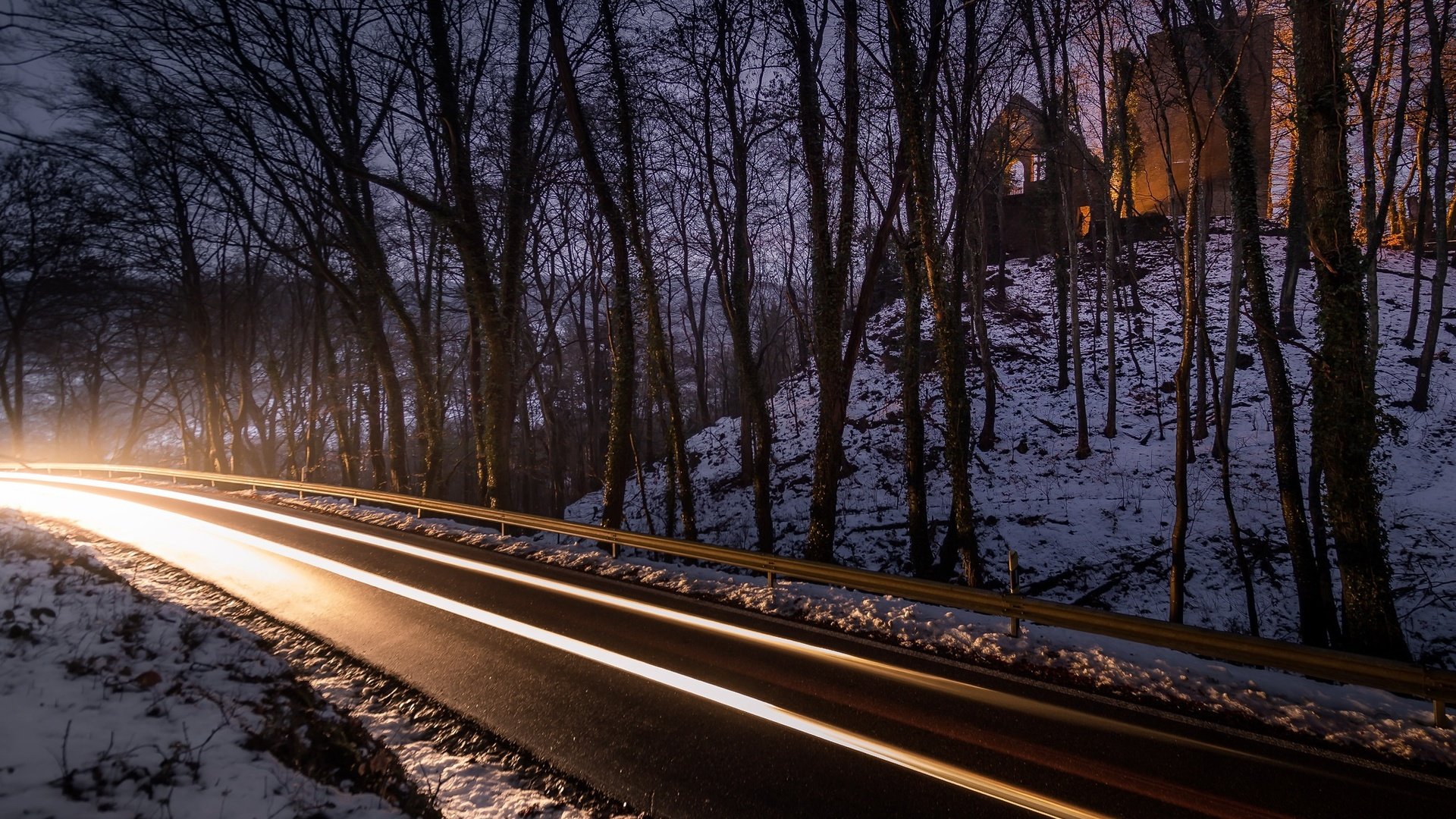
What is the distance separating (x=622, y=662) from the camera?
5.96 m

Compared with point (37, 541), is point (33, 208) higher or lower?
higher

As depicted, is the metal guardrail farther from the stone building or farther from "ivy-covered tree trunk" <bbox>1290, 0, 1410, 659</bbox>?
the stone building

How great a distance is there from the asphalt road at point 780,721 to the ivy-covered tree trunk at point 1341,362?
3720mm

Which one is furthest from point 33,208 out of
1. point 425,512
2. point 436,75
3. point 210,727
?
point 210,727

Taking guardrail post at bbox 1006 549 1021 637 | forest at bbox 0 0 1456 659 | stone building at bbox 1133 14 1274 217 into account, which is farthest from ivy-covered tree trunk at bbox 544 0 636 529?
stone building at bbox 1133 14 1274 217

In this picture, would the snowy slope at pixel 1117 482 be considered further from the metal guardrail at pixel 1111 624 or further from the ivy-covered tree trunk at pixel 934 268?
the metal guardrail at pixel 1111 624

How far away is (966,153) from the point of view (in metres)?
13.8

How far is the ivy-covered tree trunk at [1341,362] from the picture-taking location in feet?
21.7

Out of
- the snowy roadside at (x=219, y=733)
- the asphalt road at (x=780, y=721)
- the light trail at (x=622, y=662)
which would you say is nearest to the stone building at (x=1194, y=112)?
the asphalt road at (x=780, y=721)

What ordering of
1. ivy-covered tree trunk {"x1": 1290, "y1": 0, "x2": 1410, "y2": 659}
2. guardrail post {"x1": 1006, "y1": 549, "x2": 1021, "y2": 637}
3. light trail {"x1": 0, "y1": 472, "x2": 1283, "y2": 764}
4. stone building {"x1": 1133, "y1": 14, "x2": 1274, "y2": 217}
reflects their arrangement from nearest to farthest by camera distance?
light trail {"x1": 0, "y1": 472, "x2": 1283, "y2": 764}
guardrail post {"x1": 1006, "y1": 549, "x2": 1021, "y2": 637}
ivy-covered tree trunk {"x1": 1290, "y1": 0, "x2": 1410, "y2": 659}
stone building {"x1": 1133, "y1": 14, "x2": 1274, "y2": 217}

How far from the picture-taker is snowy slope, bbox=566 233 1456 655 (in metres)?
12.0

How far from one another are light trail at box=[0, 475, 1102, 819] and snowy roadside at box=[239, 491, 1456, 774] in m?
1.82

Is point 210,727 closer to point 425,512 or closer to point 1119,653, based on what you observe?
point 1119,653

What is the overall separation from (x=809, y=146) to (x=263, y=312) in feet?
106
